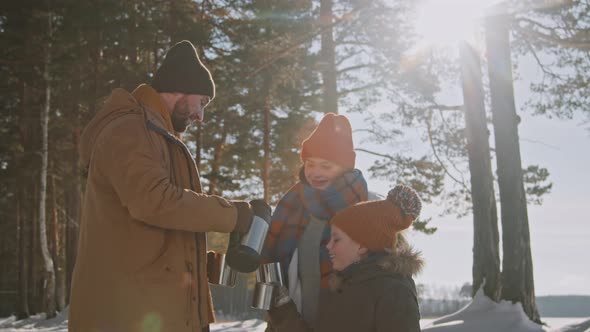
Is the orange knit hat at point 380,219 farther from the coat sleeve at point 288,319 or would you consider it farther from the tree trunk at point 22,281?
the tree trunk at point 22,281

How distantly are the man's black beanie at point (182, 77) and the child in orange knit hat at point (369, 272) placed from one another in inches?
34.9

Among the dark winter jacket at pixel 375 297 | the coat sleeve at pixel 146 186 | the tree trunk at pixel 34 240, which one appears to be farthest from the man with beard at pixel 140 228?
the tree trunk at pixel 34 240

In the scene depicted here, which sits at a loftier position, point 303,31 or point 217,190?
point 303,31

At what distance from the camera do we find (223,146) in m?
22.9

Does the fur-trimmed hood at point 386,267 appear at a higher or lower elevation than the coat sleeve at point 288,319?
higher

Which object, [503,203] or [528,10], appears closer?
[503,203]

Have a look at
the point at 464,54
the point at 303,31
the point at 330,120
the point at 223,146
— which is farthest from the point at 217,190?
the point at 330,120

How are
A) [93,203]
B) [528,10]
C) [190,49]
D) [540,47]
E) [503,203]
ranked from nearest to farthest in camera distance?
[93,203] < [190,49] < [503,203] < [528,10] < [540,47]

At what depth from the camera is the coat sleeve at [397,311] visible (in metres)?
2.48

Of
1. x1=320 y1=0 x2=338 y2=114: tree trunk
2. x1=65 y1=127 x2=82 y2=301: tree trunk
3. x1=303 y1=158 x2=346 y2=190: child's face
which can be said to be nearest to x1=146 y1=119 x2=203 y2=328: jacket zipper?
x1=303 y1=158 x2=346 y2=190: child's face

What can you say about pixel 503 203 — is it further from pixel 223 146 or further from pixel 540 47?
pixel 223 146

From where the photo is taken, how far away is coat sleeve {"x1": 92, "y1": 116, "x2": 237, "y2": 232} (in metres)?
2.49

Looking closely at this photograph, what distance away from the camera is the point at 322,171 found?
3549 mm

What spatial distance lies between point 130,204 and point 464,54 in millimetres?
10932
